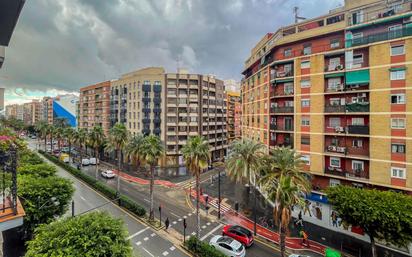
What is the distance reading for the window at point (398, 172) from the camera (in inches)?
913

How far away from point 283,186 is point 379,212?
9.57 meters

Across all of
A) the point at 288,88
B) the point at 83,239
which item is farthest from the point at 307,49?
the point at 83,239

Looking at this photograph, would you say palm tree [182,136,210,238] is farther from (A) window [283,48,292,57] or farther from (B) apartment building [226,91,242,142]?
(B) apartment building [226,91,242,142]

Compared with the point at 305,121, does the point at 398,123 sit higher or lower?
lower

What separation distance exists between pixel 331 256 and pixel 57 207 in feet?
90.5

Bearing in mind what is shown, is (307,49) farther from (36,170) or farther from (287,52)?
(36,170)

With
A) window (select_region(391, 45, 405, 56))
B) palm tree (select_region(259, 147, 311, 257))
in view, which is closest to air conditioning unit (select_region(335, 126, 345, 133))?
window (select_region(391, 45, 405, 56))

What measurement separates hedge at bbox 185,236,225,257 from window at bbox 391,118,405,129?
2349cm

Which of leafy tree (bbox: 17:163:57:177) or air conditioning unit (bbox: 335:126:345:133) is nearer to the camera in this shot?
leafy tree (bbox: 17:163:57:177)

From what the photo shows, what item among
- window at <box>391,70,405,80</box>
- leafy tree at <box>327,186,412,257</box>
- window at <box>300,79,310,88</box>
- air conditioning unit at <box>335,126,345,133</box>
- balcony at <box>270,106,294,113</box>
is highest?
window at <box>300,79,310,88</box>

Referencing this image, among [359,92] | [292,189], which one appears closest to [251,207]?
[292,189]

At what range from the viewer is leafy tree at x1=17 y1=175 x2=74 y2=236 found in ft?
63.8

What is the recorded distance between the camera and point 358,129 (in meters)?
A: 26.5

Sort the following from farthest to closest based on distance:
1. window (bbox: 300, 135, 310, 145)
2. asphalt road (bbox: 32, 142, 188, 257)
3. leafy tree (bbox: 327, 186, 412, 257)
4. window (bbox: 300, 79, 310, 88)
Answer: window (bbox: 300, 79, 310, 88) → window (bbox: 300, 135, 310, 145) → asphalt road (bbox: 32, 142, 188, 257) → leafy tree (bbox: 327, 186, 412, 257)
